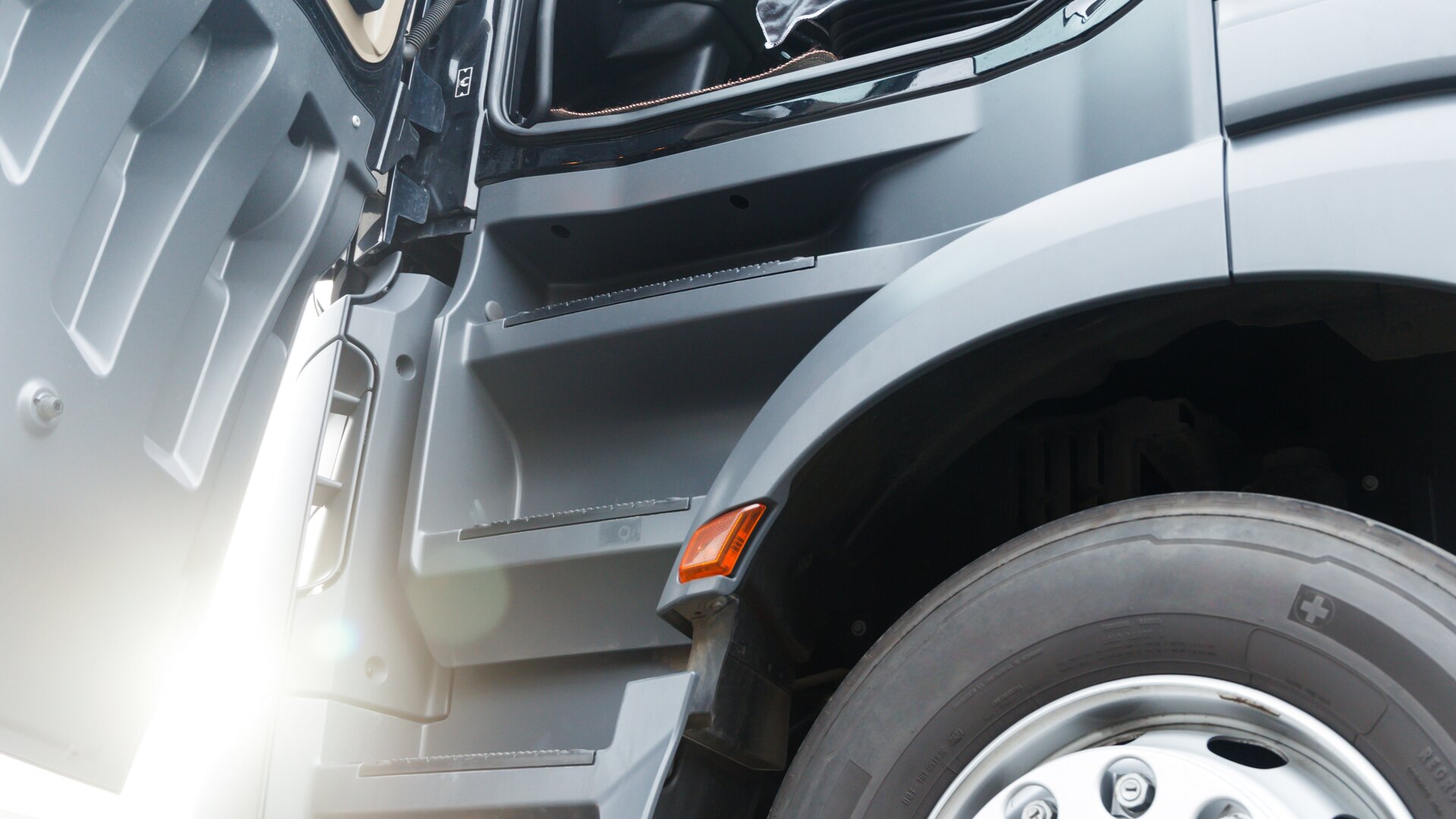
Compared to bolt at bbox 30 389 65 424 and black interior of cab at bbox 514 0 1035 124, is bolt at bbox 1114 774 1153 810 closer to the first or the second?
bolt at bbox 30 389 65 424

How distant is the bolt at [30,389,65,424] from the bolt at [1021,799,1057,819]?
124 centimetres

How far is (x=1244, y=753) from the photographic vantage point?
123 cm

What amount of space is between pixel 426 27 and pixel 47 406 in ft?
4.83

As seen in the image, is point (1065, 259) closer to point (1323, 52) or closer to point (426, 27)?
point (1323, 52)

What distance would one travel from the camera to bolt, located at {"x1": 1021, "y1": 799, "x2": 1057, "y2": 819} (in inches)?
48.1

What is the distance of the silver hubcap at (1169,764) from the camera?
1119mm

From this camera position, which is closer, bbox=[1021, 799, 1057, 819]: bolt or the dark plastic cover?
bbox=[1021, 799, 1057, 819]: bolt

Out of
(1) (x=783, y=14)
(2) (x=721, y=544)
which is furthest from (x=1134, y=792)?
(1) (x=783, y=14)

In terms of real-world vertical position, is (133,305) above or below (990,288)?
above

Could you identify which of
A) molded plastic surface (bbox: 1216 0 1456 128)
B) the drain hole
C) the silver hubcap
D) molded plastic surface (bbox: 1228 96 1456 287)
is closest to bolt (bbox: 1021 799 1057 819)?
the silver hubcap

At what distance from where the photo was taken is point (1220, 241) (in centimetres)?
131

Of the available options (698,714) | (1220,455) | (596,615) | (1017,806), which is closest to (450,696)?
(596,615)

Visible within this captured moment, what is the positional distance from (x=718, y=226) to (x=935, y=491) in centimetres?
66

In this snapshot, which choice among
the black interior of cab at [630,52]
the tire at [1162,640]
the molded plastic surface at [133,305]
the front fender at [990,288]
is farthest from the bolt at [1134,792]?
the black interior of cab at [630,52]
